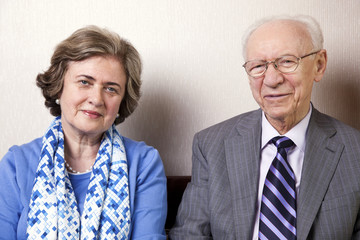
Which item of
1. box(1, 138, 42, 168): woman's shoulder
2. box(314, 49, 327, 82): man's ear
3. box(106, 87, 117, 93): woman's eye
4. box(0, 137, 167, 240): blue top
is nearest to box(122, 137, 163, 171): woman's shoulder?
box(0, 137, 167, 240): blue top

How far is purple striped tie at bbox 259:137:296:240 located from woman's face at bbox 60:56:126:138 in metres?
0.71

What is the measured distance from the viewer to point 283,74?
153 centimetres

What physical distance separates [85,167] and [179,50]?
0.79 m

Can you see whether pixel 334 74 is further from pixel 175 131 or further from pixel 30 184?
pixel 30 184

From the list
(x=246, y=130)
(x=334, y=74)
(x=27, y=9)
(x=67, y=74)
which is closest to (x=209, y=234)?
(x=246, y=130)

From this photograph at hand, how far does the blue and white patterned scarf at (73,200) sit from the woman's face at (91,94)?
0.44 ft

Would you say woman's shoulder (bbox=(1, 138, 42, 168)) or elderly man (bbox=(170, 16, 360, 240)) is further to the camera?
woman's shoulder (bbox=(1, 138, 42, 168))

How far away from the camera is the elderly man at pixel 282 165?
4.86ft

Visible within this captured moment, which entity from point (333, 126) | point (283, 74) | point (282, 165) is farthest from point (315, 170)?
point (283, 74)


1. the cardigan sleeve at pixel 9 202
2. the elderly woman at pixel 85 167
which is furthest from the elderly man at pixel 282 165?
the cardigan sleeve at pixel 9 202

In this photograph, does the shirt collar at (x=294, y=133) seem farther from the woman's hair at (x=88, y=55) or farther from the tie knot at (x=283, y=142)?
the woman's hair at (x=88, y=55)

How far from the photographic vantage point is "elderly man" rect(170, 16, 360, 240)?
4.86 ft

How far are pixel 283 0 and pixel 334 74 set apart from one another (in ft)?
1.55

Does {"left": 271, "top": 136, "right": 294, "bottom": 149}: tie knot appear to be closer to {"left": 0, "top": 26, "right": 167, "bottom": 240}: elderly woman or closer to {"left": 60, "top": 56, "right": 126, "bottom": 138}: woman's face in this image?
{"left": 0, "top": 26, "right": 167, "bottom": 240}: elderly woman
